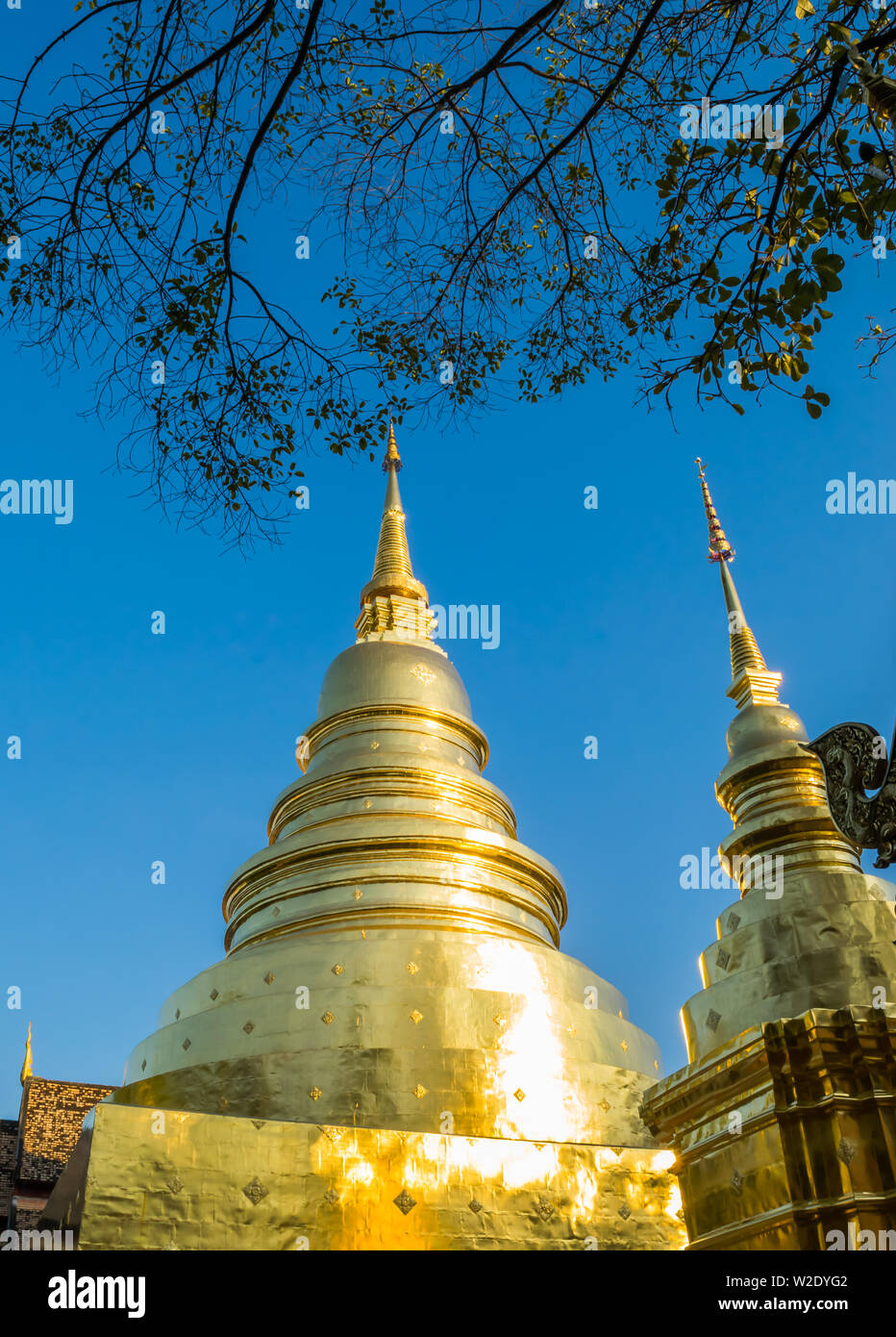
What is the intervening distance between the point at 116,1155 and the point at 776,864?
6.75m

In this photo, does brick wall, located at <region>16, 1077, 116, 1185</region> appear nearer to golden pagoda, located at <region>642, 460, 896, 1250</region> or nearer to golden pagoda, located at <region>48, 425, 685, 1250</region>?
golden pagoda, located at <region>48, 425, 685, 1250</region>

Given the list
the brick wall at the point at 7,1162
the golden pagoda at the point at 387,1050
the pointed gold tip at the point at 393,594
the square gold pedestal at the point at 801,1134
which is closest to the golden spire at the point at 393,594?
the pointed gold tip at the point at 393,594

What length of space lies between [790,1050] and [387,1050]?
163 inches

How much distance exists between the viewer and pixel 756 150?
17.9 feet

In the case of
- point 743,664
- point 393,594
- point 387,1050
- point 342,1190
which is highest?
point 393,594

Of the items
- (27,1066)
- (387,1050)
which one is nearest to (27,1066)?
(27,1066)

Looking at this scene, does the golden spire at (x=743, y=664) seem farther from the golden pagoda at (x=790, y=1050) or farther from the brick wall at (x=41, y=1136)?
the brick wall at (x=41, y=1136)

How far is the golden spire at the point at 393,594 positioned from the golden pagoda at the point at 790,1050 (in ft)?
28.1

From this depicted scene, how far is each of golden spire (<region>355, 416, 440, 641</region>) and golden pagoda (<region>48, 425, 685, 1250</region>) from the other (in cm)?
164

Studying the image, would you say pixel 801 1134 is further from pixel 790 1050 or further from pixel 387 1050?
pixel 387 1050

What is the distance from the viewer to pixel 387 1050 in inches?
421
